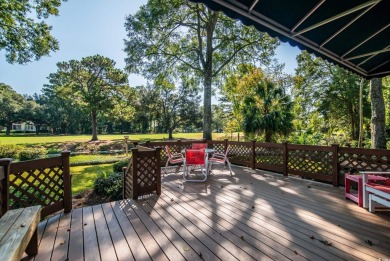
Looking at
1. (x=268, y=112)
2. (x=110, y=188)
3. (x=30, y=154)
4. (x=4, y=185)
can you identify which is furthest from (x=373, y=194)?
(x=30, y=154)

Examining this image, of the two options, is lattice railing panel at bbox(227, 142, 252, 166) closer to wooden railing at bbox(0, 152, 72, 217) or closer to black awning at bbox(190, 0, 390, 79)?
black awning at bbox(190, 0, 390, 79)

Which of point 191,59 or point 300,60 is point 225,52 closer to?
point 191,59

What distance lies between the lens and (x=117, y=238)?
2.48m

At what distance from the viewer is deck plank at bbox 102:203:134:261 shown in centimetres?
213

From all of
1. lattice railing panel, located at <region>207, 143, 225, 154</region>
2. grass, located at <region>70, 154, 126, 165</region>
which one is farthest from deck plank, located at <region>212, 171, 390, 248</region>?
grass, located at <region>70, 154, 126, 165</region>

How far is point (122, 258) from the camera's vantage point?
208 cm

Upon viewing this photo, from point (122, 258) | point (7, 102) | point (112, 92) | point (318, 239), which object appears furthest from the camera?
point (7, 102)

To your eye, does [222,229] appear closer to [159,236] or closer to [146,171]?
[159,236]

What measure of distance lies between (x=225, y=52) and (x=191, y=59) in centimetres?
185

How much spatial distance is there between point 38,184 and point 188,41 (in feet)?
32.9

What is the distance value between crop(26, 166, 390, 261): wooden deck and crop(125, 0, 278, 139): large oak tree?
5907 millimetres

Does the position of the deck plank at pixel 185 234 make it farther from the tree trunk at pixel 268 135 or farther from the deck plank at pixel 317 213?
the tree trunk at pixel 268 135

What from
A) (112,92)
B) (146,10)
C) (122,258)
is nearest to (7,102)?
(112,92)

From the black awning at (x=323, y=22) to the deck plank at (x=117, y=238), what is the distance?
9.06 ft
